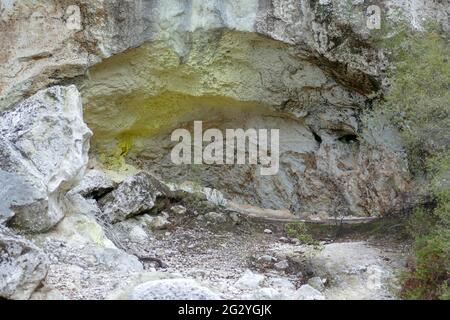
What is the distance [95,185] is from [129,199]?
62 cm

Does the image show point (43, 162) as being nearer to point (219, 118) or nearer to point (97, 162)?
point (97, 162)

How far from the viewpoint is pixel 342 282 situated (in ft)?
25.4

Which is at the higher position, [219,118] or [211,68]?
[211,68]

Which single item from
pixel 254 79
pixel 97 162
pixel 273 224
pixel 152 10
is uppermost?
pixel 152 10

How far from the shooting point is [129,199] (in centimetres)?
1027

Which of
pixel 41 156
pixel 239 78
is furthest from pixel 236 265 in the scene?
pixel 239 78

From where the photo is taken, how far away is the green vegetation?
7348 mm

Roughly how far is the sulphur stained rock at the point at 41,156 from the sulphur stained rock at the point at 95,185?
1618 millimetres

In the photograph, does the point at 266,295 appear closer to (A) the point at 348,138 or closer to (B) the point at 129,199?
(B) the point at 129,199

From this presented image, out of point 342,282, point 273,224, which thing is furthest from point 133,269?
point 273,224

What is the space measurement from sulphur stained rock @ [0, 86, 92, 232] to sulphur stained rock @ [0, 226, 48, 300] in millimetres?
1105

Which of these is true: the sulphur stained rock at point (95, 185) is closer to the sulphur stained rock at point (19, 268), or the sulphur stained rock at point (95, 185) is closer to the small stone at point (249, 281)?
the sulphur stained rock at point (19, 268)

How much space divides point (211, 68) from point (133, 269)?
4.13 m

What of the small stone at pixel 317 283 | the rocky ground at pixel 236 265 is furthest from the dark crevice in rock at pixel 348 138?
the small stone at pixel 317 283
